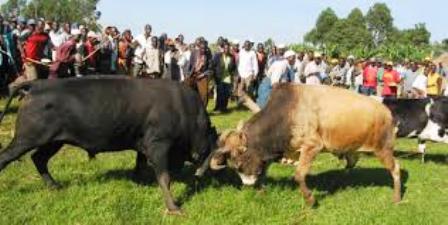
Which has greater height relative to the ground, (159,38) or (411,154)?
(159,38)

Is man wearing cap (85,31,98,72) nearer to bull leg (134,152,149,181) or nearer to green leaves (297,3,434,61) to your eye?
bull leg (134,152,149,181)

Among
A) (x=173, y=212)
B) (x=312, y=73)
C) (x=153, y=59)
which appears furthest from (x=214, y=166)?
(x=312, y=73)

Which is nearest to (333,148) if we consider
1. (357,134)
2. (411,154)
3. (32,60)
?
(357,134)

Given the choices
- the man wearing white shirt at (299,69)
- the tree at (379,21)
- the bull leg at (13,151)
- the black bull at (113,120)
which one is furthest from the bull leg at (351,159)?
the tree at (379,21)

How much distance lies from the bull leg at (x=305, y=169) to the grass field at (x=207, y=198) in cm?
14

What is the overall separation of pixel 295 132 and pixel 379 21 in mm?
97030

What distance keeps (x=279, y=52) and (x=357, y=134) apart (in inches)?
496

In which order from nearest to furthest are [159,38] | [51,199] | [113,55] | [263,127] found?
[51,199]
[263,127]
[113,55]
[159,38]

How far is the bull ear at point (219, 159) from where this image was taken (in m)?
9.61

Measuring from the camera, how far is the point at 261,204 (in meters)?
9.20

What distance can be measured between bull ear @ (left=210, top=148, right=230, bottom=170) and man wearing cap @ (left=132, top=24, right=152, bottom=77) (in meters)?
9.69

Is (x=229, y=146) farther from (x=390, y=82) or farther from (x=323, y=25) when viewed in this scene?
(x=323, y=25)

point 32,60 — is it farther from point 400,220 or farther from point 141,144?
point 400,220

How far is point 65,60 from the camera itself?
15797 millimetres
